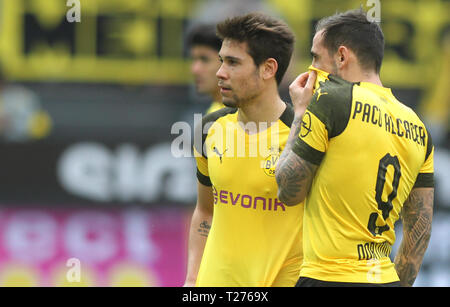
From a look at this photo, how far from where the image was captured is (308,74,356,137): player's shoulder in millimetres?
4008

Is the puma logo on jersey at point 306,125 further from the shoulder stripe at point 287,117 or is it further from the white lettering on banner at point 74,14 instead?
the white lettering on banner at point 74,14

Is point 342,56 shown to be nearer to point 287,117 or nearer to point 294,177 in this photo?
point 294,177

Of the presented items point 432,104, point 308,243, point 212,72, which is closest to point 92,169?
point 212,72

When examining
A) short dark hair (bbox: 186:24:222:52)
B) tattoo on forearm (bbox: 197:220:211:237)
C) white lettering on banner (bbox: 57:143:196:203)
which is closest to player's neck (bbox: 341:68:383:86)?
tattoo on forearm (bbox: 197:220:211:237)

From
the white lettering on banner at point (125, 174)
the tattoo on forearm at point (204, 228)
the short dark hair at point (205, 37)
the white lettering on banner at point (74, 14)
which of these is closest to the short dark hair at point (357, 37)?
the tattoo on forearm at point (204, 228)

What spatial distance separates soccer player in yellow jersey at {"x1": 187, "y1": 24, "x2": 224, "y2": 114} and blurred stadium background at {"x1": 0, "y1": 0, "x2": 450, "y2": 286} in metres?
1.81

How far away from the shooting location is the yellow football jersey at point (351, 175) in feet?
13.2

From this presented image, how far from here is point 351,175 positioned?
158 inches

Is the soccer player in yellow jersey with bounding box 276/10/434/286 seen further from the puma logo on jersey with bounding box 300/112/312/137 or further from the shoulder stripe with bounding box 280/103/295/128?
the shoulder stripe with bounding box 280/103/295/128

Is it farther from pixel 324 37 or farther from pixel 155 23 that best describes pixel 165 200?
pixel 324 37

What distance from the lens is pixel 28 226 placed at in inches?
369

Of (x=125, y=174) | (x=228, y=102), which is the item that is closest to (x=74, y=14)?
(x=125, y=174)

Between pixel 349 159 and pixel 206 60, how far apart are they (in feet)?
11.5

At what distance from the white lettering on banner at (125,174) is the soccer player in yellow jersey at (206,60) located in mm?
2208
